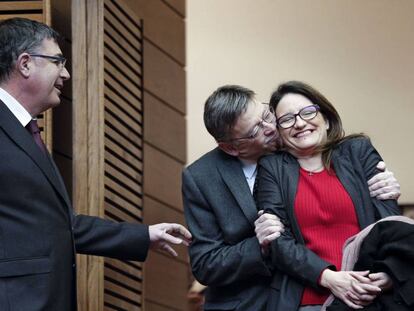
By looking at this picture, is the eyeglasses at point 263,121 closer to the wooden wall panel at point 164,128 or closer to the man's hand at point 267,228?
the man's hand at point 267,228

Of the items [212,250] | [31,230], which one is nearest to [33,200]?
[31,230]

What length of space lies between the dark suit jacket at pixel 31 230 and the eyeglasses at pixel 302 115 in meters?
0.73

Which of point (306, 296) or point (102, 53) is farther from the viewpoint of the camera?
point (102, 53)

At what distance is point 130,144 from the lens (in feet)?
18.2

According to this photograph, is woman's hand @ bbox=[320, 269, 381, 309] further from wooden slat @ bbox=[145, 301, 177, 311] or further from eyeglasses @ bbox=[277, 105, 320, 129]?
wooden slat @ bbox=[145, 301, 177, 311]

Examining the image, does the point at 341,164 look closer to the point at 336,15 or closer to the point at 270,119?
the point at 270,119

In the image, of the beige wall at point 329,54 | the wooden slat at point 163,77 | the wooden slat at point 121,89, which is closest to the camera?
the wooden slat at point 121,89

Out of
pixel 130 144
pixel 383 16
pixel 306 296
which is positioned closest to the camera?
pixel 306 296

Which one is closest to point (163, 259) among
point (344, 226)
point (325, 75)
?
point (344, 226)

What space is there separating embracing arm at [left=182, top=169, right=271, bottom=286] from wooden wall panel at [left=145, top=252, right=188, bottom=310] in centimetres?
142

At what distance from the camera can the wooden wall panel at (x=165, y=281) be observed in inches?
225

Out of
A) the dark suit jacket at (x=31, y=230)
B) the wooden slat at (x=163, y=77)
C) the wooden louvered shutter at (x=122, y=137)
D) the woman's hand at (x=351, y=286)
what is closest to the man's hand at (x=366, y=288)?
the woman's hand at (x=351, y=286)

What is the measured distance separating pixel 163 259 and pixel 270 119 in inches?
73.1

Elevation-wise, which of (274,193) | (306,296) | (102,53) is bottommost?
(306,296)
